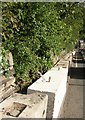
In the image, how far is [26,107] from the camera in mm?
3734

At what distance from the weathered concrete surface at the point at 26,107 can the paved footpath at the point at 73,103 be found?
2677 mm

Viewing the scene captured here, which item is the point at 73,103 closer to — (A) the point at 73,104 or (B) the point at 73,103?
(B) the point at 73,103

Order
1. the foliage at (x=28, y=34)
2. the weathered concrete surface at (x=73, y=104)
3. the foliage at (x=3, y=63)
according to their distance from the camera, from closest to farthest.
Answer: the foliage at (x=3, y=63) < the foliage at (x=28, y=34) < the weathered concrete surface at (x=73, y=104)

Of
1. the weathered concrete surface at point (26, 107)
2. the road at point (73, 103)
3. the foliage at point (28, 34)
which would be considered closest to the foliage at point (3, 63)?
the foliage at point (28, 34)

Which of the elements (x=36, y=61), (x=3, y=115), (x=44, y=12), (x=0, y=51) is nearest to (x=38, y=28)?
(x=44, y=12)

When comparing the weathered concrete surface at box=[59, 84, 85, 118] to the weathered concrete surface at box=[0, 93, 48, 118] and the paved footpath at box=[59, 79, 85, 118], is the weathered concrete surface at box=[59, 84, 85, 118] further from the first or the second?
the weathered concrete surface at box=[0, 93, 48, 118]

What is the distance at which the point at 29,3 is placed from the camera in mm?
6141

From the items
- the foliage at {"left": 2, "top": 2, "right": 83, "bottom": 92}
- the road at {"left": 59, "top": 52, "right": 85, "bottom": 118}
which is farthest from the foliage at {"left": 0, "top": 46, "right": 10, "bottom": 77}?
the road at {"left": 59, "top": 52, "right": 85, "bottom": 118}

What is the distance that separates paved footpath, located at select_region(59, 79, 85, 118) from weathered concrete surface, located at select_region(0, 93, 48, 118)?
2.68 m

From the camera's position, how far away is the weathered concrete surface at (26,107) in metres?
3.44

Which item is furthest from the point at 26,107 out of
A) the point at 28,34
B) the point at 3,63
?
the point at 28,34

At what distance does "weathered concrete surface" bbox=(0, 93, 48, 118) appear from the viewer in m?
3.44

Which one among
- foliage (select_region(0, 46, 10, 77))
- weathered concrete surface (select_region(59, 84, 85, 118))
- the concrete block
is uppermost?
foliage (select_region(0, 46, 10, 77))

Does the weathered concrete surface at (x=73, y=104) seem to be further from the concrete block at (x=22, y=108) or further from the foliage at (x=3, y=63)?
the concrete block at (x=22, y=108)
